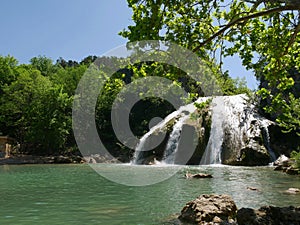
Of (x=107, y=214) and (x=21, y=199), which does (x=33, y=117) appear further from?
(x=107, y=214)

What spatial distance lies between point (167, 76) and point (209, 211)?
353 cm

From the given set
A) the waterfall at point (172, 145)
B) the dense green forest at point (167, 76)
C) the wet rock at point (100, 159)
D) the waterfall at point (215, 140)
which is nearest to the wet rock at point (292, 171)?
the dense green forest at point (167, 76)

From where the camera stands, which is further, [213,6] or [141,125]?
[141,125]

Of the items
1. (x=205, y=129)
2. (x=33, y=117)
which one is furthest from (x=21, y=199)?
(x=33, y=117)

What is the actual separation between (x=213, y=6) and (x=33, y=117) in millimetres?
34210

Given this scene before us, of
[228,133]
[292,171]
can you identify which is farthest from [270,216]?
[228,133]

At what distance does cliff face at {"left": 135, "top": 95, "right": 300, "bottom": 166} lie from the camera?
26750 millimetres

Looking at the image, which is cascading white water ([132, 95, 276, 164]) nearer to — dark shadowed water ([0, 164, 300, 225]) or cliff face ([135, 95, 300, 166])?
cliff face ([135, 95, 300, 166])

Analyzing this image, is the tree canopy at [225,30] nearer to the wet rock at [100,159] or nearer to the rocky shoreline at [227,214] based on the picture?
the rocky shoreline at [227,214]

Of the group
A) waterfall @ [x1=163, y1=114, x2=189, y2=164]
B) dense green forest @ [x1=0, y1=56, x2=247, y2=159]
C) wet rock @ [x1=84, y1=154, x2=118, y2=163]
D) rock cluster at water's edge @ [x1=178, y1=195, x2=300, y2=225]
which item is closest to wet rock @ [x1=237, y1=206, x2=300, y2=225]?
rock cluster at water's edge @ [x1=178, y1=195, x2=300, y2=225]

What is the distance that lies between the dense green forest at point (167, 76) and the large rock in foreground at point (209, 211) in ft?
10.8

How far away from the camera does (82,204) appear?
32.5 ft

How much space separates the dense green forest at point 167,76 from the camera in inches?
346

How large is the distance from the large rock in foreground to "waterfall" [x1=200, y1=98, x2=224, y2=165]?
1969 cm
